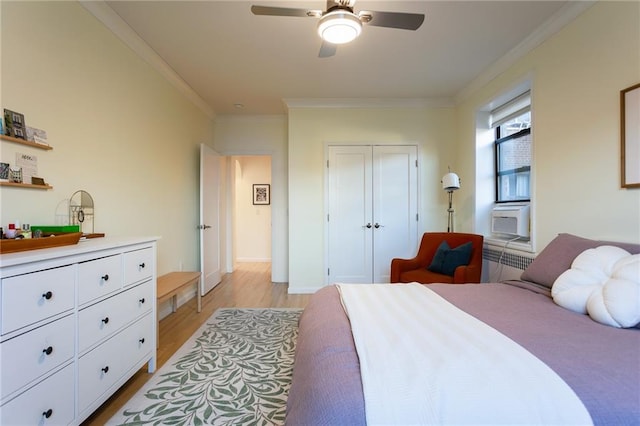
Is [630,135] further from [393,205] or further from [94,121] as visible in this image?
[94,121]

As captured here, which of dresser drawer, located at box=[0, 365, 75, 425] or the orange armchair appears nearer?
dresser drawer, located at box=[0, 365, 75, 425]

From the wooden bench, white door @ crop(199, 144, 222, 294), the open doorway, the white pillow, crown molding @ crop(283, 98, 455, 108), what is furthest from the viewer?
the open doorway

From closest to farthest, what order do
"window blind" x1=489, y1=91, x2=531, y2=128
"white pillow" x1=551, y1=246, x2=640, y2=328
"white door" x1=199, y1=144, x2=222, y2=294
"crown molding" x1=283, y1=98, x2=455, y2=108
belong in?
"white pillow" x1=551, y1=246, x2=640, y2=328 < "window blind" x1=489, y1=91, x2=531, y2=128 < "white door" x1=199, y1=144, x2=222, y2=294 < "crown molding" x1=283, y1=98, x2=455, y2=108

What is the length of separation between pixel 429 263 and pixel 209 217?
115 inches

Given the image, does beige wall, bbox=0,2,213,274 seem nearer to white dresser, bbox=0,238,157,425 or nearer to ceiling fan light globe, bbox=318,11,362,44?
white dresser, bbox=0,238,157,425

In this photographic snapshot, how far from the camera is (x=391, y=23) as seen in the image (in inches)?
66.8

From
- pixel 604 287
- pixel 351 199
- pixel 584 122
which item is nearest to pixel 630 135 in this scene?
pixel 584 122

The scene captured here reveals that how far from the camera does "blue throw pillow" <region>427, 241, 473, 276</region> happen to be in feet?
9.13

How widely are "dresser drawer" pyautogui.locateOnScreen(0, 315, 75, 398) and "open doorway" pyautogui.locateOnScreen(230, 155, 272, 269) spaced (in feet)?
16.4

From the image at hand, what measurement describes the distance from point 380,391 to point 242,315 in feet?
7.90

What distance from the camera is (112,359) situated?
1538mm

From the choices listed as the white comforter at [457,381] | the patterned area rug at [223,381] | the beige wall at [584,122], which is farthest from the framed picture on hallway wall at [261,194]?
the white comforter at [457,381]

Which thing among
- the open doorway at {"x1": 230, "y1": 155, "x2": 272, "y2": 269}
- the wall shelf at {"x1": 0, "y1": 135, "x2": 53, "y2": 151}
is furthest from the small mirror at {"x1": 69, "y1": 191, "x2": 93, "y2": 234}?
the open doorway at {"x1": 230, "y1": 155, "x2": 272, "y2": 269}

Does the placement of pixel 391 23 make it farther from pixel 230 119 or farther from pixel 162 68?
pixel 230 119
